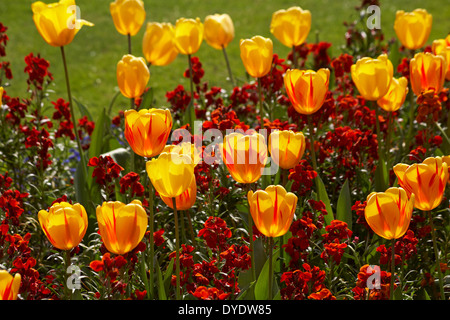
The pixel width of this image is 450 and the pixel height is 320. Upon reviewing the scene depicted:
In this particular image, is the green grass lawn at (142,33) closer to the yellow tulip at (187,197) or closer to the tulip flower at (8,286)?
the yellow tulip at (187,197)

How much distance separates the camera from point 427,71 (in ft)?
9.45

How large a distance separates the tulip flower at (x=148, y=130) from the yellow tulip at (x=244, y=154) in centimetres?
22

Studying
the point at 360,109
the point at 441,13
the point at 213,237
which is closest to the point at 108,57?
the point at 441,13

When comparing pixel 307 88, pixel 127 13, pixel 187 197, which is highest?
pixel 127 13

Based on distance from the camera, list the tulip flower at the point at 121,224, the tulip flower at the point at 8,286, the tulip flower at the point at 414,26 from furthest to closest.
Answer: the tulip flower at the point at 414,26, the tulip flower at the point at 121,224, the tulip flower at the point at 8,286

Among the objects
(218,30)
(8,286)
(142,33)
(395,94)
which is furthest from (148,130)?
(142,33)

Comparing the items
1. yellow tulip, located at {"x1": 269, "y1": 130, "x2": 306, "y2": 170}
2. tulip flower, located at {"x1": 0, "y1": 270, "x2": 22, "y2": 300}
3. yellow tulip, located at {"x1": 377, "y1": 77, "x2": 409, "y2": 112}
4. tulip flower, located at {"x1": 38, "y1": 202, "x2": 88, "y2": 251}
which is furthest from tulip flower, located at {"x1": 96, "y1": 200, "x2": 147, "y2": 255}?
yellow tulip, located at {"x1": 377, "y1": 77, "x2": 409, "y2": 112}

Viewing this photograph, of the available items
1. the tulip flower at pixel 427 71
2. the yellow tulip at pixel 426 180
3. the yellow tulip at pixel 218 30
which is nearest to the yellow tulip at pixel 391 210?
the yellow tulip at pixel 426 180

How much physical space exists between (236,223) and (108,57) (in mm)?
5557

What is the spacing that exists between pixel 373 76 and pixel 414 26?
94 cm

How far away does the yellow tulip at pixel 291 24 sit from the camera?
3.25m

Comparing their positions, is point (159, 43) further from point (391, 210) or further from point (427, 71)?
point (391, 210)

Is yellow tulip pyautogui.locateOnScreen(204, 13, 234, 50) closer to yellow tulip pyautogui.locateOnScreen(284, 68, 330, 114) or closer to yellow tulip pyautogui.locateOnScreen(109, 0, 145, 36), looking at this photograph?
yellow tulip pyautogui.locateOnScreen(109, 0, 145, 36)
